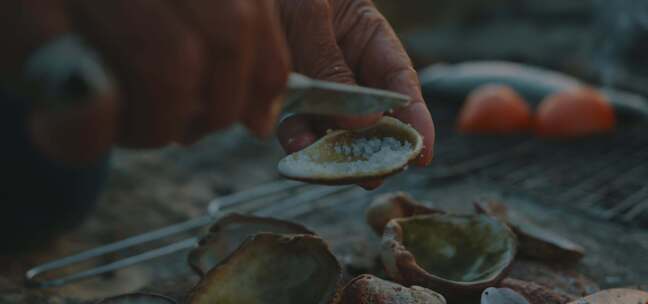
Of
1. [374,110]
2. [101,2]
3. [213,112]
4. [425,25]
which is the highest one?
[101,2]

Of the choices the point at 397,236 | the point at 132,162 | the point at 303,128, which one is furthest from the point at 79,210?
the point at 397,236

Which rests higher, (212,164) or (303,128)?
(303,128)

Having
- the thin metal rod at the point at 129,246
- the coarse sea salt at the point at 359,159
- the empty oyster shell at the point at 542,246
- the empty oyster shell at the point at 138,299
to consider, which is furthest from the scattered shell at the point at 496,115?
the empty oyster shell at the point at 138,299

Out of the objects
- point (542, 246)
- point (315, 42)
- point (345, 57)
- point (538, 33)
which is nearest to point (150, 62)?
point (315, 42)

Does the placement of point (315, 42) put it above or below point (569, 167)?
above

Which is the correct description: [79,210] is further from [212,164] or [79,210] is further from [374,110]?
[374,110]

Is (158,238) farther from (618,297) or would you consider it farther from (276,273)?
(618,297)

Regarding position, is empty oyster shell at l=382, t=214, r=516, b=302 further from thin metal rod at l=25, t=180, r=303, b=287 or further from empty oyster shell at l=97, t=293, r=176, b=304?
thin metal rod at l=25, t=180, r=303, b=287
